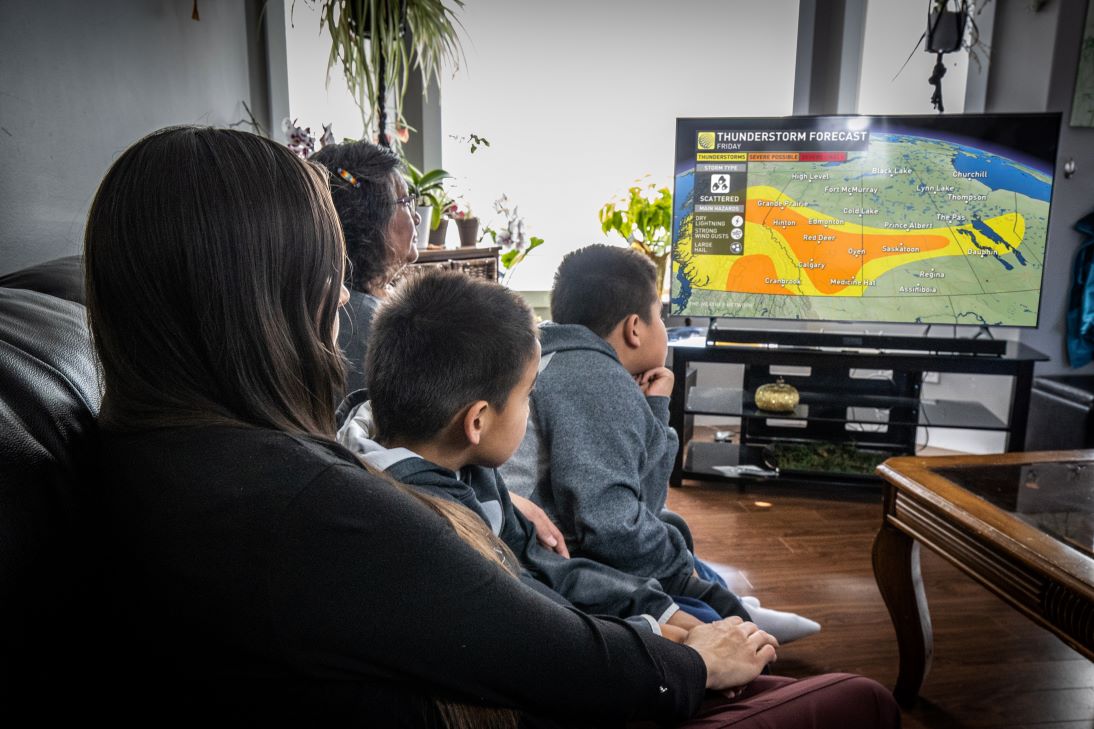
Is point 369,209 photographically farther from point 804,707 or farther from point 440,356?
point 804,707

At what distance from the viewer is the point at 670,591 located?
4.76 feet

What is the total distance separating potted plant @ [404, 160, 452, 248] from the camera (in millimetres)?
2689

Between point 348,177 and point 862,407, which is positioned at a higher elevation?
point 348,177

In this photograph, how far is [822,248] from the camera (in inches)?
115

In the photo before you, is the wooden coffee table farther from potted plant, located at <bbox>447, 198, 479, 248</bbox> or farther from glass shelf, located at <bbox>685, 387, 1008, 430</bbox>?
potted plant, located at <bbox>447, 198, 479, 248</bbox>

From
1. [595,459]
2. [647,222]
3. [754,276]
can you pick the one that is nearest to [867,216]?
[754,276]

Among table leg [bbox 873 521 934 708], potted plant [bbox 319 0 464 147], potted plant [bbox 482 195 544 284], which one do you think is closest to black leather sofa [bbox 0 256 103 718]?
table leg [bbox 873 521 934 708]

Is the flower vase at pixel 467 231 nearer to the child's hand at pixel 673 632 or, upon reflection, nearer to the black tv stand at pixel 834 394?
the black tv stand at pixel 834 394

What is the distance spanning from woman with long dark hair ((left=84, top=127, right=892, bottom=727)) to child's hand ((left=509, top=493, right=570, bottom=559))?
545 millimetres

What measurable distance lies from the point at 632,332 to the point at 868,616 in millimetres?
1132

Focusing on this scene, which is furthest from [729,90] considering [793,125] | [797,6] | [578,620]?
[578,620]

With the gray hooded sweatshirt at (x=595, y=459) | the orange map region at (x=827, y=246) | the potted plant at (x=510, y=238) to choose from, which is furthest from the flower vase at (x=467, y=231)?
the gray hooded sweatshirt at (x=595, y=459)

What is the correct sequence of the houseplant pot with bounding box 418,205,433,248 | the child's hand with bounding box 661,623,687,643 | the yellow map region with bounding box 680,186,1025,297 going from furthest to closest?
the yellow map region with bounding box 680,186,1025,297 < the houseplant pot with bounding box 418,205,433,248 < the child's hand with bounding box 661,623,687,643

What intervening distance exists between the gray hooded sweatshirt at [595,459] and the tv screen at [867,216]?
5.49 ft
